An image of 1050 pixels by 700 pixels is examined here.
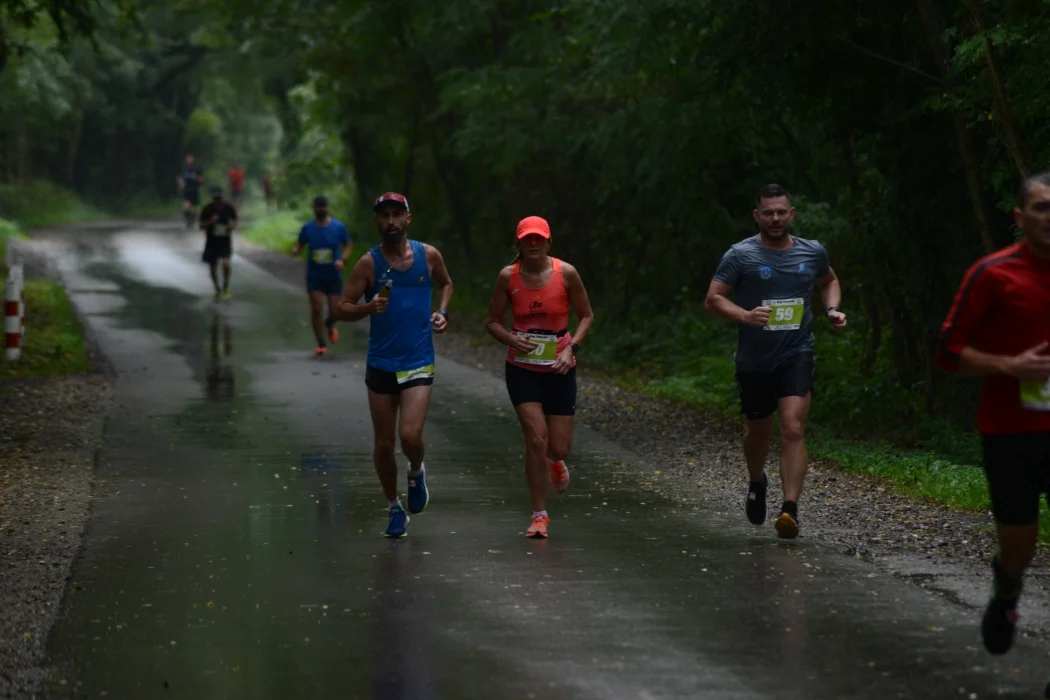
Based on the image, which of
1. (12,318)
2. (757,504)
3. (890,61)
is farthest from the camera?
(12,318)

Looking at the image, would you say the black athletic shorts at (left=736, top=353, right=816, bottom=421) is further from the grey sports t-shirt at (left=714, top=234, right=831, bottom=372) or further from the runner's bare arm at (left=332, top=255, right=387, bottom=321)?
the runner's bare arm at (left=332, top=255, right=387, bottom=321)

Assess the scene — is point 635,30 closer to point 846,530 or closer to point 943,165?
point 943,165

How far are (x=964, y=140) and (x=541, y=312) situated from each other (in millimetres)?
5714

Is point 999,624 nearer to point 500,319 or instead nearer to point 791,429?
point 791,429

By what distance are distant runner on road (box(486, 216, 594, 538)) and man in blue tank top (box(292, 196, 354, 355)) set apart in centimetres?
1193

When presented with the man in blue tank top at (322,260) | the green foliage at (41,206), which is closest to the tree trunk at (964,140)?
the man in blue tank top at (322,260)

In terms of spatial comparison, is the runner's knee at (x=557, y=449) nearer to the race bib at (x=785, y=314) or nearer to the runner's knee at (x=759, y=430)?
the runner's knee at (x=759, y=430)

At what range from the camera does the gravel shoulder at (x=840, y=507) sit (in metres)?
8.70

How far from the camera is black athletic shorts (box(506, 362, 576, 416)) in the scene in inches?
392

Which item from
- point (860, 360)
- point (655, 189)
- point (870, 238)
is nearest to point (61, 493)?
point (870, 238)

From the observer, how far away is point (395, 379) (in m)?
10.0

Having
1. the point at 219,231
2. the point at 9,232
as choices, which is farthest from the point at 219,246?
the point at 9,232

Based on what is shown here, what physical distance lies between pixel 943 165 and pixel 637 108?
569cm

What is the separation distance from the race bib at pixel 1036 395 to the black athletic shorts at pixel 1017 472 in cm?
12
